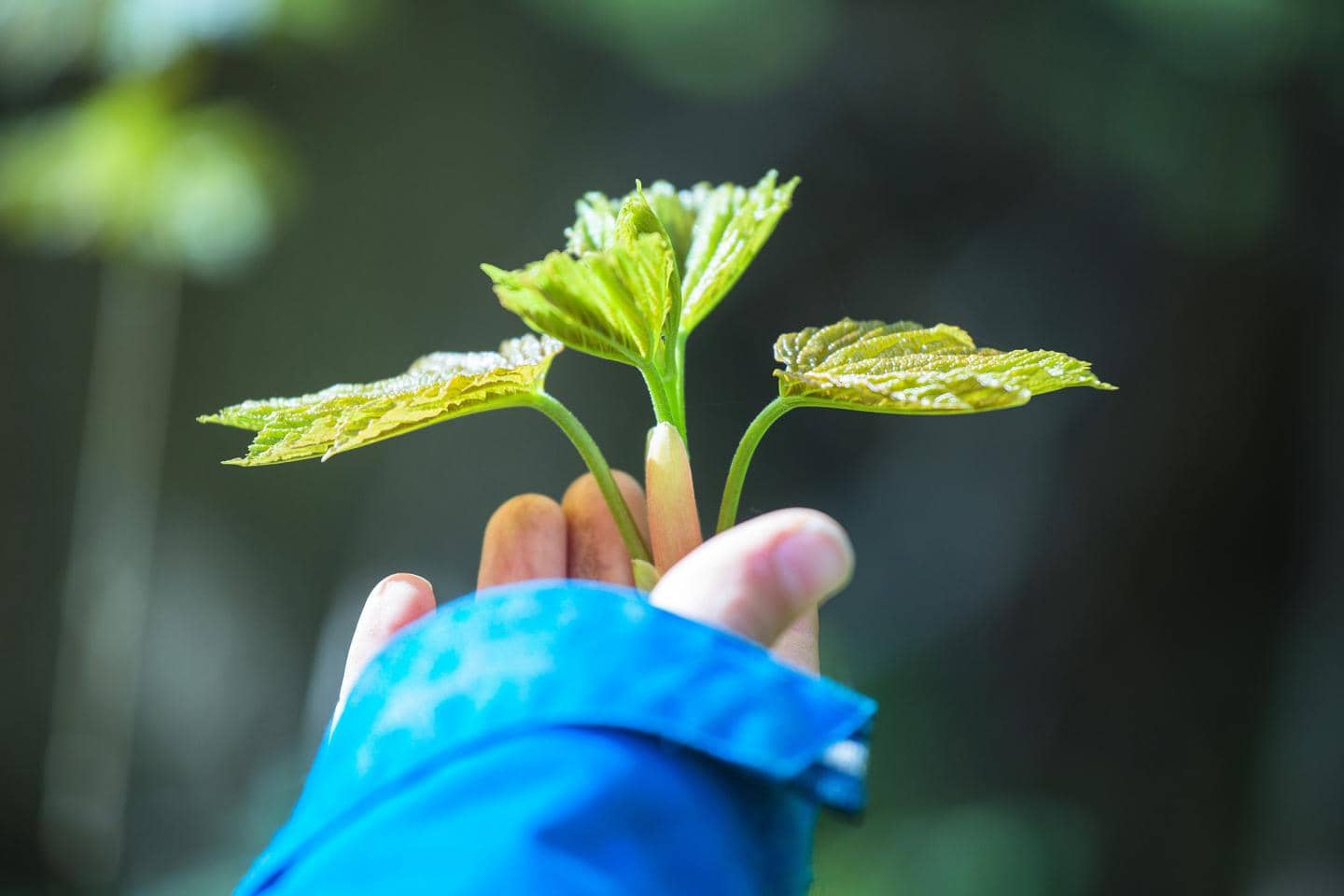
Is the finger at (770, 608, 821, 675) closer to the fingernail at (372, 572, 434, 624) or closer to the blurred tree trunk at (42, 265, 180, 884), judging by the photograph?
the fingernail at (372, 572, 434, 624)

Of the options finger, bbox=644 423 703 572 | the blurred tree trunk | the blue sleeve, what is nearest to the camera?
the blue sleeve

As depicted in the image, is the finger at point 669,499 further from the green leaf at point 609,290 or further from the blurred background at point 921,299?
the blurred background at point 921,299

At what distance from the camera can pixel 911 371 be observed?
0.39 m

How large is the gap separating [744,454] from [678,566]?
0.24 ft

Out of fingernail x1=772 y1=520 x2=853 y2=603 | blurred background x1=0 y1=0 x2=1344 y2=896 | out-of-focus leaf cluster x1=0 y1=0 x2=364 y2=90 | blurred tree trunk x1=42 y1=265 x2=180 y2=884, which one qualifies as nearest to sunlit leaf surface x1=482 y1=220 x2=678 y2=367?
fingernail x1=772 y1=520 x2=853 y2=603

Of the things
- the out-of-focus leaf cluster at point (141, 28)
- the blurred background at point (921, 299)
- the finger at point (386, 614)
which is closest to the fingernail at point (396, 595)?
the finger at point (386, 614)

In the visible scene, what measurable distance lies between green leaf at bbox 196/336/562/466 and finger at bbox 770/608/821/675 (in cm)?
15

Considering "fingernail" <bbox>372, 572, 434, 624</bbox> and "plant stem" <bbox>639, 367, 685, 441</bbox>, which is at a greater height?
"plant stem" <bbox>639, 367, 685, 441</bbox>

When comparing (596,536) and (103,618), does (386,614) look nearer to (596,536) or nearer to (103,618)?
(596,536)

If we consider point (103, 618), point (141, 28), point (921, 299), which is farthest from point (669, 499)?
point (103, 618)

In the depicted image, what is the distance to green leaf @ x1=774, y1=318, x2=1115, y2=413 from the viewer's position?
35 cm

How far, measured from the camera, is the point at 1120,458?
46.8 inches

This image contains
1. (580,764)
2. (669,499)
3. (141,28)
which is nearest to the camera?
(580,764)

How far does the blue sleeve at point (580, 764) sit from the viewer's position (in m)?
0.30
